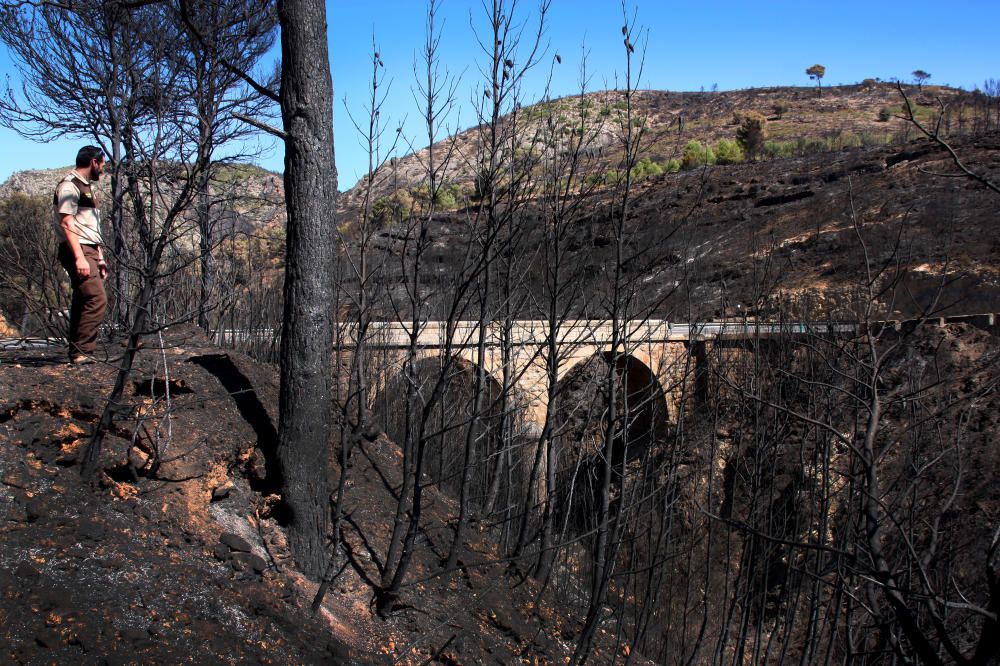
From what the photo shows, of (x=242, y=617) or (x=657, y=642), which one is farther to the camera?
(x=657, y=642)

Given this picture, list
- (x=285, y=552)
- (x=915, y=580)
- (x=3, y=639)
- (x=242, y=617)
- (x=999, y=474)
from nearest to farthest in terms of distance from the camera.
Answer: (x=3, y=639) < (x=242, y=617) < (x=285, y=552) < (x=915, y=580) < (x=999, y=474)

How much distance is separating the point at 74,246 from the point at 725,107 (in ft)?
195

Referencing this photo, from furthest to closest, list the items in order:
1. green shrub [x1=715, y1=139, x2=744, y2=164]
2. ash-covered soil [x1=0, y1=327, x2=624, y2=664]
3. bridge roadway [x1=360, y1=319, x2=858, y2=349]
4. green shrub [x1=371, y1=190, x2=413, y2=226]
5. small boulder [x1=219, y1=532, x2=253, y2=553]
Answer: green shrub [x1=715, y1=139, x2=744, y2=164], green shrub [x1=371, y1=190, x2=413, y2=226], bridge roadway [x1=360, y1=319, x2=858, y2=349], small boulder [x1=219, y1=532, x2=253, y2=553], ash-covered soil [x1=0, y1=327, x2=624, y2=664]

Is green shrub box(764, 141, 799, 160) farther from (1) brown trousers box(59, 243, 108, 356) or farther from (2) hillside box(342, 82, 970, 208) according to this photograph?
(1) brown trousers box(59, 243, 108, 356)

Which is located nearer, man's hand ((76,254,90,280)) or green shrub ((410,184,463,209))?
man's hand ((76,254,90,280))

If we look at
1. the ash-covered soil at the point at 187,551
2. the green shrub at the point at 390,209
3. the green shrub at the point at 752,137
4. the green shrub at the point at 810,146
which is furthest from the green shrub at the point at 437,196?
the green shrub at the point at 810,146

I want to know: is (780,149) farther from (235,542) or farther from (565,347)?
(235,542)

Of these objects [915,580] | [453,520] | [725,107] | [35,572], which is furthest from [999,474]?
→ [725,107]

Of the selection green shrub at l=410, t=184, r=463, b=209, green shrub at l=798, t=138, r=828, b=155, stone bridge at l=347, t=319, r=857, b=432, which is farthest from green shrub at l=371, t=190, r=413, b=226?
green shrub at l=798, t=138, r=828, b=155

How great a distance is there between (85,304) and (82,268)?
0.65ft

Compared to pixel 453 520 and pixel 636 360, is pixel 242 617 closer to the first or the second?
pixel 453 520

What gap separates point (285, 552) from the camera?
140 inches

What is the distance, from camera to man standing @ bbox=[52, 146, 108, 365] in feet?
12.8

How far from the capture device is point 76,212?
3938 millimetres
